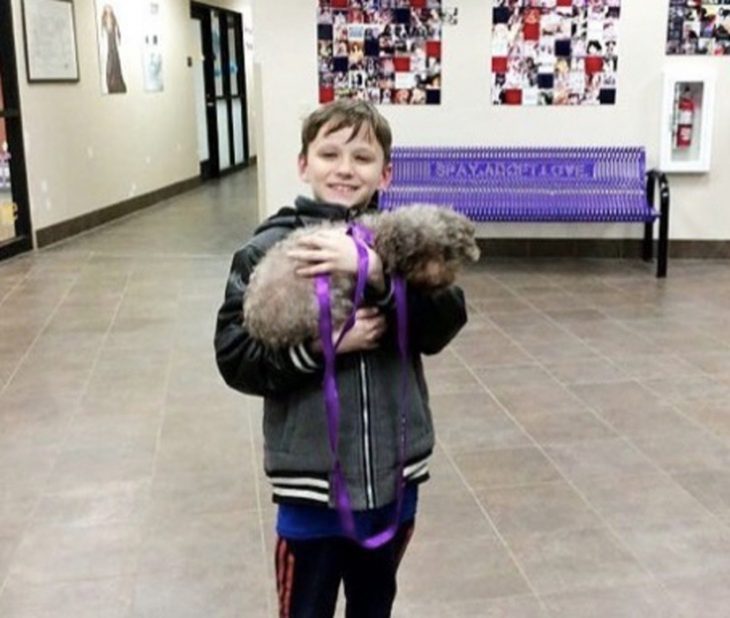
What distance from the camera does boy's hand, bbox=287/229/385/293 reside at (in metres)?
1.29

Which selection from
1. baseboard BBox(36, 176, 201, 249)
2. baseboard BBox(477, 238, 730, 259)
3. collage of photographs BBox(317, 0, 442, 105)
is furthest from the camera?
baseboard BBox(36, 176, 201, 249)

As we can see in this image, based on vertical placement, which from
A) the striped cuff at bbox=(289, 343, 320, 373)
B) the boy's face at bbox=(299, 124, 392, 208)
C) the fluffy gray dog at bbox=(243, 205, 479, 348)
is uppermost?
the boy's face at bbox=(299, 124, 392, 208)

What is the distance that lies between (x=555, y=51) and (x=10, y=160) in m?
4.22

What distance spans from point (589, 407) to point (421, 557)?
1395 millimetres

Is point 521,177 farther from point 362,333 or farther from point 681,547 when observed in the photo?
point 362,333

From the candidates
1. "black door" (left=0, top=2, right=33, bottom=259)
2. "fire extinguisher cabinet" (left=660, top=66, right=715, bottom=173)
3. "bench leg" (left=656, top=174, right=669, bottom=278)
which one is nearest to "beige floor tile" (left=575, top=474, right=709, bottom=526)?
"bench leg" (left=656, top=174, right=669, bottom=278)

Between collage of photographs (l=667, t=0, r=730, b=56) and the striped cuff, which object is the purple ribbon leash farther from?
collage of photographs (l=667, t=0, r=730, b=56)

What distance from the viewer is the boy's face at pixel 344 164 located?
145cm

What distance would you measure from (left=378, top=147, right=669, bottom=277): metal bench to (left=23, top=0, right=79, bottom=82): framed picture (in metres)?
3.10

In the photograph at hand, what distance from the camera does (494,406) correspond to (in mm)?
3725

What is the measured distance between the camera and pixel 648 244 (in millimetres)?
6539

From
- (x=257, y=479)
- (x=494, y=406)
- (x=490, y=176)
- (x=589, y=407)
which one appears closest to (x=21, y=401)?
(x=257, y=479)

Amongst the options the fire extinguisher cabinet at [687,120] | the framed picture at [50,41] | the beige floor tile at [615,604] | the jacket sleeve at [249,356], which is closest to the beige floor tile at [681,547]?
the beige floor tile at [615,604]

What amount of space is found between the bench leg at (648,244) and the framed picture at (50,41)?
4907 millimetres
